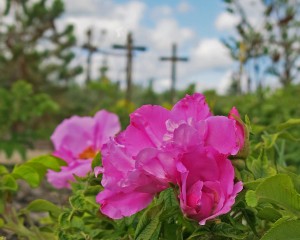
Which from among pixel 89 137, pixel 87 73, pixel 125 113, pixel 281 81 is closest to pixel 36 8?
pixel 87 73

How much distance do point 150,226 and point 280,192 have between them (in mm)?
176

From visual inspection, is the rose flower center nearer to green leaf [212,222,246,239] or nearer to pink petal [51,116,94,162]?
pink petal [51,116,94,162]

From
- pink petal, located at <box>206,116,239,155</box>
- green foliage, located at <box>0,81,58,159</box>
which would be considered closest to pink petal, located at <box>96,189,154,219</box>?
pink petal, located at <box>206,116,239,155</box>

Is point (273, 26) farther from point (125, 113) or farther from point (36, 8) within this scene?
point (36, 8)

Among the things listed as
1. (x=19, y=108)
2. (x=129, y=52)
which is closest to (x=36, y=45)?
(x=129, y=52)

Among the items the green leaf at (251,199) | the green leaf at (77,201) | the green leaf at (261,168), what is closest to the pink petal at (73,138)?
the green leaf at (77,201)

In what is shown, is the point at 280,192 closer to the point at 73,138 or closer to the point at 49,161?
the point at 49,161

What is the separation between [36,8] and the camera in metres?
20.2

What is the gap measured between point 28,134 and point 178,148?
3321 mm

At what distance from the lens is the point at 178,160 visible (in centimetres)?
76

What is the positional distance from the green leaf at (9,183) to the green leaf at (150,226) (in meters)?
0.37

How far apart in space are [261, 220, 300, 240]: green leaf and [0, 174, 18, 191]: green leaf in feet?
1.77

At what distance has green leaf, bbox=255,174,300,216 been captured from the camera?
27.2 inches

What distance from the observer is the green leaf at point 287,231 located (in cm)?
71
